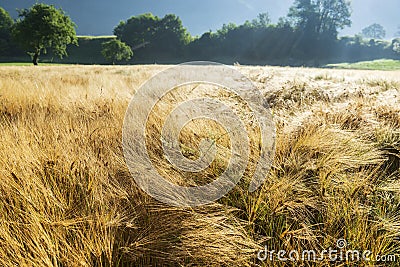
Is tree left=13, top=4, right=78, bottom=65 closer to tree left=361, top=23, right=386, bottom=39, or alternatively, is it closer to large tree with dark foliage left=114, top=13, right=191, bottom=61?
large tree with dark foliage left=114, top=13, right=191, bottom=61

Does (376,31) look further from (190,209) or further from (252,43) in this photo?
(190,209)

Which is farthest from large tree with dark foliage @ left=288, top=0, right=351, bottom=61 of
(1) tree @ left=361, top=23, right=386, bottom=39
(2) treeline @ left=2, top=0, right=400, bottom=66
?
(1) tree @ left=361, top=23, right=386, bottom=39

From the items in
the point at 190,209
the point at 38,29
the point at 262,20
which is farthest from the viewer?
the point at 262,20

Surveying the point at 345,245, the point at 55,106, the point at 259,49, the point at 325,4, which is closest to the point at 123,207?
the point at 345,245

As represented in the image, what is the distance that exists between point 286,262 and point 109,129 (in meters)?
1.61

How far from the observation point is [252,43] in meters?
55.3

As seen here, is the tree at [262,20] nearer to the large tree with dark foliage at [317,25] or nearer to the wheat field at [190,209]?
the large tree with dark foliage at [317,25]

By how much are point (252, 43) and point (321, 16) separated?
2039cm

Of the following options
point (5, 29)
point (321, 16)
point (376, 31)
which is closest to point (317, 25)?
point (321, 16)

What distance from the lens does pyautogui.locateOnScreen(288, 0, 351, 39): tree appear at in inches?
2256

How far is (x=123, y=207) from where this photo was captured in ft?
4.16

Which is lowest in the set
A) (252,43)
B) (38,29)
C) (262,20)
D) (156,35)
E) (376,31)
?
(38,29)

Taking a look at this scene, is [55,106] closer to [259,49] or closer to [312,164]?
[312,164]

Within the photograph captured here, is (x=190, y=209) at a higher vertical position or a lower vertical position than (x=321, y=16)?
lower
